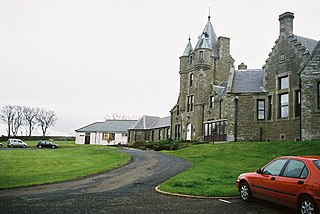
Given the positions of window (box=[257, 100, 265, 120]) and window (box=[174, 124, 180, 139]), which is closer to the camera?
window (box=[257, 100, 265, 120])

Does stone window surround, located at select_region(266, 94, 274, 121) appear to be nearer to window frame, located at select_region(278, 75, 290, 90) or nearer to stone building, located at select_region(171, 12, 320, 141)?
stone building, located at select_region(171, 12, 320, 141)

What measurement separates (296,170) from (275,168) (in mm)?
1019

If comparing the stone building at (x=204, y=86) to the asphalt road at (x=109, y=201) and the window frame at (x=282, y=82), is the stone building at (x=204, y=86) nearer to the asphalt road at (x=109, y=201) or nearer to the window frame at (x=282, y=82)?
the window frame at (x=282, y=82)

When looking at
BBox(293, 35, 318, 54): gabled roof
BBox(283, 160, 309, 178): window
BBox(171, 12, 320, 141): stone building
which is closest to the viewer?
BBox(283, 160, 309, 178): window

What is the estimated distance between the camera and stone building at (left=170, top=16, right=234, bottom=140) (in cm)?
4168

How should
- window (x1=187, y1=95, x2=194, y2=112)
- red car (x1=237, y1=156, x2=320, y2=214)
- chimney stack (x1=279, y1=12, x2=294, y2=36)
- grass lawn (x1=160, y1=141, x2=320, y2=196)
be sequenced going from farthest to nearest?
window (x1=187, y1=95, x2=194, y2=112)
chimney stack (x1=279, y1=12, x2=294, y2=36)
grass lawn (x1=160, y1=141, x2=320, y2=196)
red car (x1=237, y1=156, x2=320, y2=214)

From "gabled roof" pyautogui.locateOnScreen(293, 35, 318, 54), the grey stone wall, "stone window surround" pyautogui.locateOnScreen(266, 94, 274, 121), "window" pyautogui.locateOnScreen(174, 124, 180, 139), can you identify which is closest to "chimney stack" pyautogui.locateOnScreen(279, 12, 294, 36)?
"gabled roof" pyautogui.locateOnScreen(293, 35, 318, 54)

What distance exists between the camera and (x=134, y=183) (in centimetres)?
1504

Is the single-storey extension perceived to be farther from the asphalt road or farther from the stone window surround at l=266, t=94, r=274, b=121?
the asphalt road

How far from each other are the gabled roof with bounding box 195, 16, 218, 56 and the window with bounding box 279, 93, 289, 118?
17.0m

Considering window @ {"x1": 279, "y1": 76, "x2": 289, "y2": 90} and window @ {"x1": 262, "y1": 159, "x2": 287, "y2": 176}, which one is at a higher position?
window @ {"x1": 279, "y1": 76, "x2": 289, "y2": 90}

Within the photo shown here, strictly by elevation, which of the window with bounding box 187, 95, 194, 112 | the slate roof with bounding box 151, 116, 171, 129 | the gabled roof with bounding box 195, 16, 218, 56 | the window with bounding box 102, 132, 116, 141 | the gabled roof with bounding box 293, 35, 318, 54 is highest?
the gabled roof with bounding box 195, 16, 218, 56

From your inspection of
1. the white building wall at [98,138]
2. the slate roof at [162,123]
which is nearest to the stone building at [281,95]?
the slate roof at [162,123]

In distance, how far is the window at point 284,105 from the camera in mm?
29913
